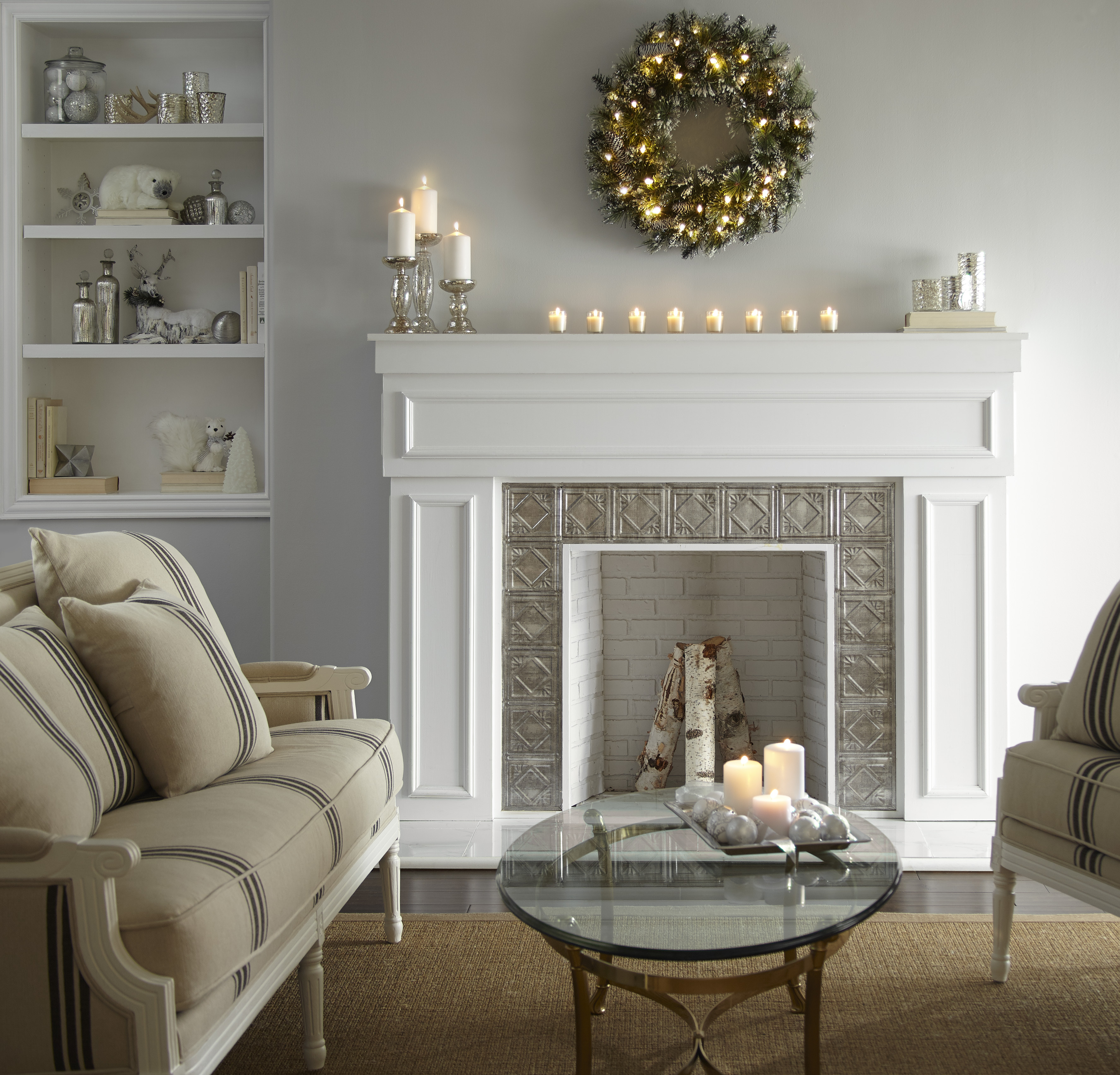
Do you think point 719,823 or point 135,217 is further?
point 135,217

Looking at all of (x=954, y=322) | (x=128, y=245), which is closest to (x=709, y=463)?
(x=954, y=322)

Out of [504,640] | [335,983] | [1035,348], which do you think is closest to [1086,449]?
[1035,348]

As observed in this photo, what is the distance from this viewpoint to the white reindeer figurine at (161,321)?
11.2 feet

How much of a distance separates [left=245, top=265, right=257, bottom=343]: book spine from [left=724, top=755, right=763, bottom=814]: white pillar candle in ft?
7.73

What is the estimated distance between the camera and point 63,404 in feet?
11.6

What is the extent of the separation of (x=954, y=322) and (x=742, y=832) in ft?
6.15

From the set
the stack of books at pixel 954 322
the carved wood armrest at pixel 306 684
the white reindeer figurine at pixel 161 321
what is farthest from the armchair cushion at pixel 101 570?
the stack of books at pixel 954 322

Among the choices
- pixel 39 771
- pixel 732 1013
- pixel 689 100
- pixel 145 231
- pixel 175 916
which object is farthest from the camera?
pixel 145 231

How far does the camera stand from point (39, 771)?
140 cm

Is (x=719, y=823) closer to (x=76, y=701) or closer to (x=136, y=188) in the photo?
(x=76, y=701)

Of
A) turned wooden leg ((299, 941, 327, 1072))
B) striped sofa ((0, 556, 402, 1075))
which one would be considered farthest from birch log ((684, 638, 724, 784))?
turned wooden leg ((299, 941, 327, 1072))

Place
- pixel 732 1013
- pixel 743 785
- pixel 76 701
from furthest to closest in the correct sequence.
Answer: pixel 732 1013 < pixel 743 785 < pixel 76 701

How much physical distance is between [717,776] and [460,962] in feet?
4.76

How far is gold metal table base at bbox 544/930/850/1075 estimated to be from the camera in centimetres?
145
